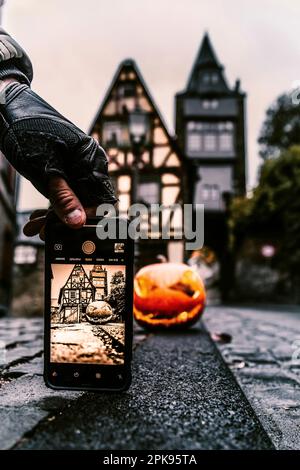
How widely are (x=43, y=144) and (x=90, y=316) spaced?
0.38 meters

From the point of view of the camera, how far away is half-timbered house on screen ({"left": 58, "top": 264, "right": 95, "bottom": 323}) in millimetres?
952

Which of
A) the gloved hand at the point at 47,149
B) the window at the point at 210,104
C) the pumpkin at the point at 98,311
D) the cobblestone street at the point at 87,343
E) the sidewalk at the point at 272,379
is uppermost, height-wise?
the window at the point at 210,104

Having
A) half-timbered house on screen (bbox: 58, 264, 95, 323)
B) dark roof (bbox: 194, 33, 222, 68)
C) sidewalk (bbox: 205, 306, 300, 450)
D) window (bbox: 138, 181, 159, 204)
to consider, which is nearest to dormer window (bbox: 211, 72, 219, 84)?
dark roof (bbox: 194, 33, 222, 68)

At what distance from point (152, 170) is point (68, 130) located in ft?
26.6

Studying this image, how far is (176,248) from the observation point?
8.93 metres

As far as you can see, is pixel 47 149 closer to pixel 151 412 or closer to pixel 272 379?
pixel 151 412

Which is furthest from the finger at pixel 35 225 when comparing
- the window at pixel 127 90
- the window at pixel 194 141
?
the window at pixel 194 141

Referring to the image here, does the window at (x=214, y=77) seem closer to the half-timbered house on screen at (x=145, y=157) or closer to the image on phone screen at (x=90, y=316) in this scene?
the half-timbered house on screen at (x=145, y=157)

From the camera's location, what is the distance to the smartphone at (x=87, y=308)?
0.94m

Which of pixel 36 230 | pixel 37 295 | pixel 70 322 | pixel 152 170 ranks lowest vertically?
pixel 37 295

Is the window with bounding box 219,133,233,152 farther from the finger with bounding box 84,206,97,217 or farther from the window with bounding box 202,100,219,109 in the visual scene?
A: the finger with bounding box 84,206,97,217

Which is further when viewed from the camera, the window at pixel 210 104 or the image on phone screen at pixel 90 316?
the window at pixel 210 104

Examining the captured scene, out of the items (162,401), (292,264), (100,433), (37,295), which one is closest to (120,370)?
(162,401)
